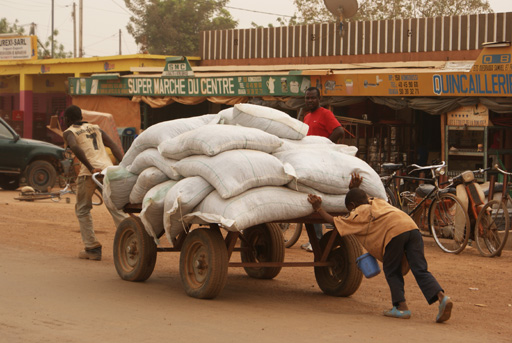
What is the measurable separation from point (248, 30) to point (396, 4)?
51.6 ft

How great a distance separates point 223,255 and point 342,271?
4.12 feet

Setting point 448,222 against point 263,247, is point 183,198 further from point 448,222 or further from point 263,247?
point 448,222

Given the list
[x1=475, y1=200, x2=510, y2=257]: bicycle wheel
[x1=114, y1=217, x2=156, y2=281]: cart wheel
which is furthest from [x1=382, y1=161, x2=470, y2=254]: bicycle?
[x1=114, y1=217, x2=156, y2=281]: cart wheel

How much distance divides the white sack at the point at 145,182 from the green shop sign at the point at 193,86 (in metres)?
9.86

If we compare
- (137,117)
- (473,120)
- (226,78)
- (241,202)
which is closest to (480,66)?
(473,120)

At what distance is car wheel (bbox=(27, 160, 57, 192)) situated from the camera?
20312mm

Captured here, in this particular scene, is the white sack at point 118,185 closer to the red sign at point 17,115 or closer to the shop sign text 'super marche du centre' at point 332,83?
the shop sign text 'super marche du centre' at point 332,83

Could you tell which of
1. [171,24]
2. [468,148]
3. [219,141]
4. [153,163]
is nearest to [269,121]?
[219,141]

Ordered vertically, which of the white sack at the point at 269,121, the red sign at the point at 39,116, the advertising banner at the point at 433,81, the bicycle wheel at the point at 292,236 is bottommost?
the bicycle wheel at the point at 292,236

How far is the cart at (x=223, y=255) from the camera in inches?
271

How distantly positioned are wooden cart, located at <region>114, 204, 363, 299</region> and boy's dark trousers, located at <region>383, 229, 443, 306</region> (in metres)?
0.77

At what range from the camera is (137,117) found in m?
22.4

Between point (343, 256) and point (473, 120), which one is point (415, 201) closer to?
point (473, 120)

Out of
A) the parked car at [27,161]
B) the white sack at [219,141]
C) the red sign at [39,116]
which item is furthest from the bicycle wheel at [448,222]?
the red sign at [39,116]
